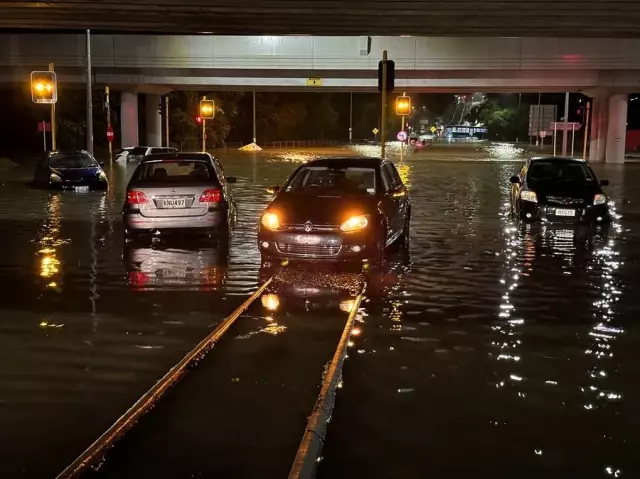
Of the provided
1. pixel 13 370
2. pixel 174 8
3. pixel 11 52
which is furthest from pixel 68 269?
pixel 11 52

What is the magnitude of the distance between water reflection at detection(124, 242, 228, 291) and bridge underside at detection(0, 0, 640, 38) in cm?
473

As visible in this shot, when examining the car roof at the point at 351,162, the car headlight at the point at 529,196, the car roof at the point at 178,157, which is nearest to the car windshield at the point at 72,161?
the car roof at the point at 178,157

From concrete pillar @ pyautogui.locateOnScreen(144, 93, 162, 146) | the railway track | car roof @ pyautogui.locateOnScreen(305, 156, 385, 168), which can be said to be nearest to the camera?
the railway track

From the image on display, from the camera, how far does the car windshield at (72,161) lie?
2673 centimetres

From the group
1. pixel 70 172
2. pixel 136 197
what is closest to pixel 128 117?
pixel 70 172

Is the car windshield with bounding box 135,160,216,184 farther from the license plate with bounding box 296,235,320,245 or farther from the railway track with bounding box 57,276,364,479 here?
the railway track with bounding box 57,276,364,479

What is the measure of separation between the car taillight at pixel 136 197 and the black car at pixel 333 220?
8.24 ft

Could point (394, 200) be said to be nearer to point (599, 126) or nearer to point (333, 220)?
point (333, 220)

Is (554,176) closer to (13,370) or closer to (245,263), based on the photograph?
(245,263)

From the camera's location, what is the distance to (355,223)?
1137cm

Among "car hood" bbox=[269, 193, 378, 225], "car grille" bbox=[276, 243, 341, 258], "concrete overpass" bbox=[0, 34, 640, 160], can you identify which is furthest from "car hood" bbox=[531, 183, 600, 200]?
"concrete overpass" bbox=[0, 34, 640, 160]

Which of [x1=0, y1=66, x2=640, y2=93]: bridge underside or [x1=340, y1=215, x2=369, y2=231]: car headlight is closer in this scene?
[x1=340, y1=215, x2=369, y2=231]: car headlight

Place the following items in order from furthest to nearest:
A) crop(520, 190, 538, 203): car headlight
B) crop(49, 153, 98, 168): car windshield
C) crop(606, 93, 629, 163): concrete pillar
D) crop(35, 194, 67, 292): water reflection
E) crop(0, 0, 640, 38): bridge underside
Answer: crop(606, 93, 629, 163): concrete pillar, crop(49, 153, 98, 168): car windshield, crop(520, 190, 538, 203): car headlight, crop(0, 0, 640, 38): bridge underside, crop(35, 194, 67, 292): water reflection

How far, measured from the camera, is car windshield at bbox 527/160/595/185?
17922 millimetres
